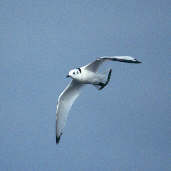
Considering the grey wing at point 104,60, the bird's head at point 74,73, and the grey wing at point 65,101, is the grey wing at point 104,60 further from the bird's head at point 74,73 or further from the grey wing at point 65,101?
the grey wing at point 65,101

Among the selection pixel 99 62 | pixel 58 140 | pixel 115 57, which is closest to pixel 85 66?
pixel 99 62

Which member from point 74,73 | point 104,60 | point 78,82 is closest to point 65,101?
point 78,82

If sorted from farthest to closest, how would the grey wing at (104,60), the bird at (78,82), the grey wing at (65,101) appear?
the grey wing at (65,101) → the bird at (78,82) → the grey wing at (104,60)

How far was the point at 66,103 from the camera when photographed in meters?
23.6

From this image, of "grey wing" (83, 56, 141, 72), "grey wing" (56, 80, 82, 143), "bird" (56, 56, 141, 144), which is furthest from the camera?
"grey wing" (56, 80, 82, 143)

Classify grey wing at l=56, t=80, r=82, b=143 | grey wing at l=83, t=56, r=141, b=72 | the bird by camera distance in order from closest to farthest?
1. grey wing at l=83, t=56, r=141, b=72
2. the bird
3. grey wing at l=56, t=80, r=82, b=143

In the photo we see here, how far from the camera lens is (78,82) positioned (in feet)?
72.6

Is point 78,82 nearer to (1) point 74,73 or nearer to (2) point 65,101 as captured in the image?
(1) point 74,73

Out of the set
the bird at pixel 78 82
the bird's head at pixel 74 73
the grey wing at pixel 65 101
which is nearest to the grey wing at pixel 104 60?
the bird at pixel 78 82

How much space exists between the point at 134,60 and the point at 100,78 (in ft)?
7.57

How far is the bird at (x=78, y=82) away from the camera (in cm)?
A: 2143

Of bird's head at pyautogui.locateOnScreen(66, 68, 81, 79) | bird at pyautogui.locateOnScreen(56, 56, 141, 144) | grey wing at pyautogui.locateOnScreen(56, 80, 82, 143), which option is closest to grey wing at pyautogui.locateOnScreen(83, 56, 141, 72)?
bird at pyautogui.locateOnScreen(56, 56, 141, 144)

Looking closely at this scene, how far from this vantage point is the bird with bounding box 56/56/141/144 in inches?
844

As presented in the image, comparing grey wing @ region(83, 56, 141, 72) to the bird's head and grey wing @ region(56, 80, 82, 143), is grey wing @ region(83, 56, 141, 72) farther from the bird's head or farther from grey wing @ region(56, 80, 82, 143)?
grey wing @ region(56, 80, 82, 143)
